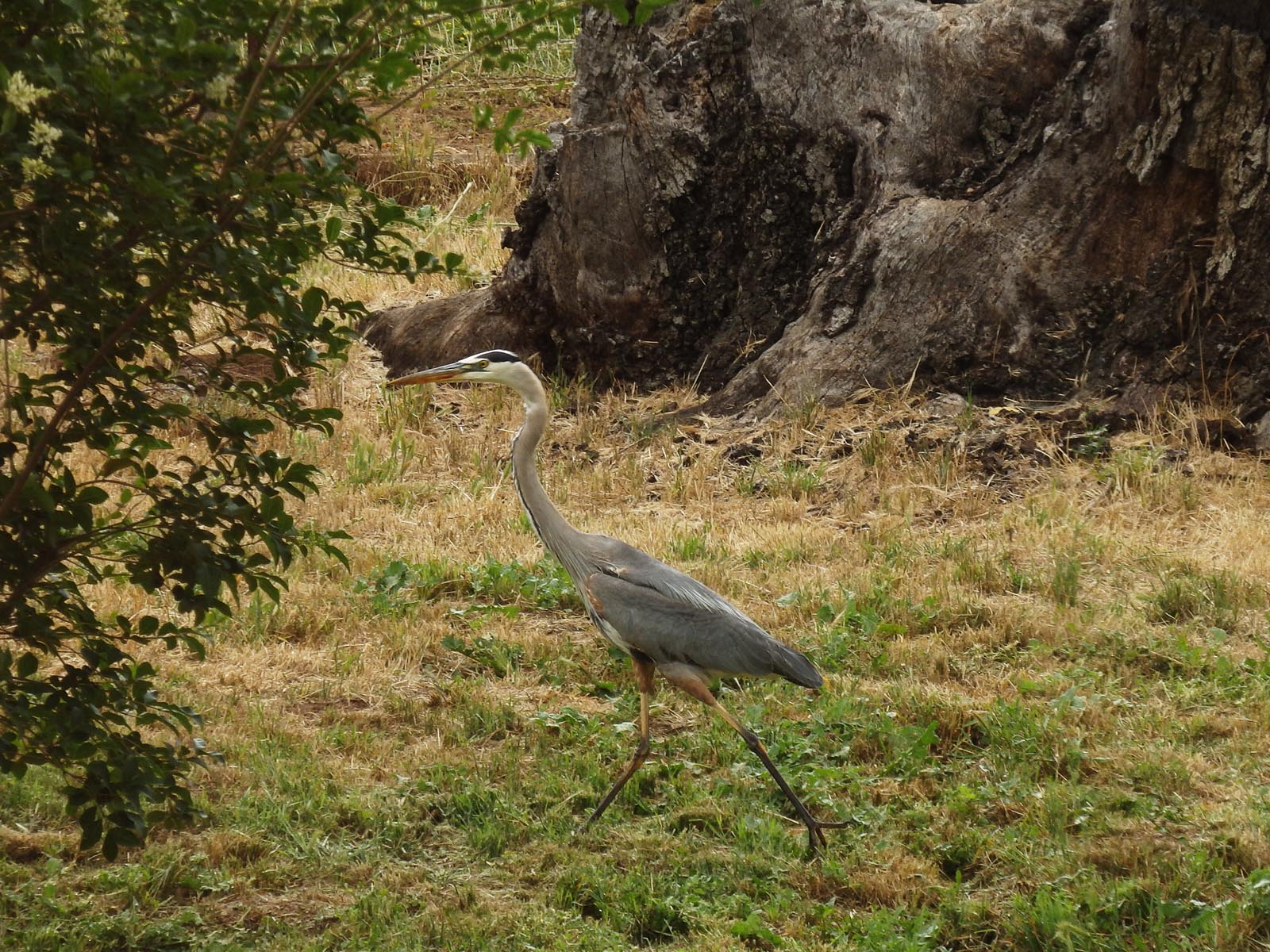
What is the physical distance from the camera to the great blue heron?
18.2 ft

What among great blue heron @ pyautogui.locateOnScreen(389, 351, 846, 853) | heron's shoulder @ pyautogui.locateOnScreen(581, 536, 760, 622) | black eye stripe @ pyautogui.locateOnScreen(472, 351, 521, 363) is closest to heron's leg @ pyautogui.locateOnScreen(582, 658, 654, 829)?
great blue heron @ pyautogui.locateOnScreen(389, 351, 846, 853)

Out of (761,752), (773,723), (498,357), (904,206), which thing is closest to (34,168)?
(761,752)

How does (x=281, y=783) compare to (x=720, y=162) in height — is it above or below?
below

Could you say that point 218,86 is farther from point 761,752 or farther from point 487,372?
point 487,372

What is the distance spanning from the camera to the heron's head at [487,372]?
6422mm

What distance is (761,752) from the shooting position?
5445 millimetres

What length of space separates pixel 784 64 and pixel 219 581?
709 cm

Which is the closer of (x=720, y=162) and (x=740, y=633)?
(x=740, y=633)

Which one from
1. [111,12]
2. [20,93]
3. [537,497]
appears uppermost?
[111,12]

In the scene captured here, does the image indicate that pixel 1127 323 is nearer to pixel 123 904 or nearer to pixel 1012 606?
pixel 1012 606

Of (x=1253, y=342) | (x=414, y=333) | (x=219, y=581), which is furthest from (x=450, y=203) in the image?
(x=219, y=581)

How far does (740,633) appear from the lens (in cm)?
558

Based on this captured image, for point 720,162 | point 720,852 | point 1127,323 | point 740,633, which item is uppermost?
point 720,162

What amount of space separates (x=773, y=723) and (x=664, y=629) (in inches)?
31.0
